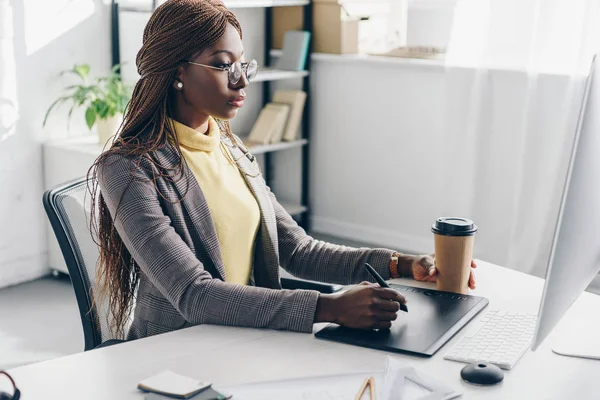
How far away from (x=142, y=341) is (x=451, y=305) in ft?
1.89

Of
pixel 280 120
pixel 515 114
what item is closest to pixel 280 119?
pixel 280 120

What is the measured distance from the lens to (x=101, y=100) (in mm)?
3621

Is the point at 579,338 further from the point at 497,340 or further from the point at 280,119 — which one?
the point at 280,119

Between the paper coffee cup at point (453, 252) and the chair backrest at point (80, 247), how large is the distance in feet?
2.25

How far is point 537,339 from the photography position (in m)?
1.13

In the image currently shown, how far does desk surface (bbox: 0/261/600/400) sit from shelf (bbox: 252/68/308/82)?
285 cm

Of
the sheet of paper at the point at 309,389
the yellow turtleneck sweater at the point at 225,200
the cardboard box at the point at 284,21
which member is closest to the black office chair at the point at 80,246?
the yellow turtleneck sweater at the point at 225,200

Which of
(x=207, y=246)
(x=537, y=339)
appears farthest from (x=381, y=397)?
(x=207, y=246)

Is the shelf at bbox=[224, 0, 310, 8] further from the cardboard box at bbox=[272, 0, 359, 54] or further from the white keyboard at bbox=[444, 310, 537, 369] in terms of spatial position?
the white keyboard at bbox=[444, 310, 537, 369]

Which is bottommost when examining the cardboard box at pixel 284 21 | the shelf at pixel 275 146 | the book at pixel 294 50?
the shelf at pixel 275 146

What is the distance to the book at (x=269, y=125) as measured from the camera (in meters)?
4.34

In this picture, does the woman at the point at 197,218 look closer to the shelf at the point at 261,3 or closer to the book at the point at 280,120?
the shelf at the point at 261,3

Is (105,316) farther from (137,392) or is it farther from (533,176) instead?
(533,176)

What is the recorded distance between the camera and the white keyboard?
52.2 inches
